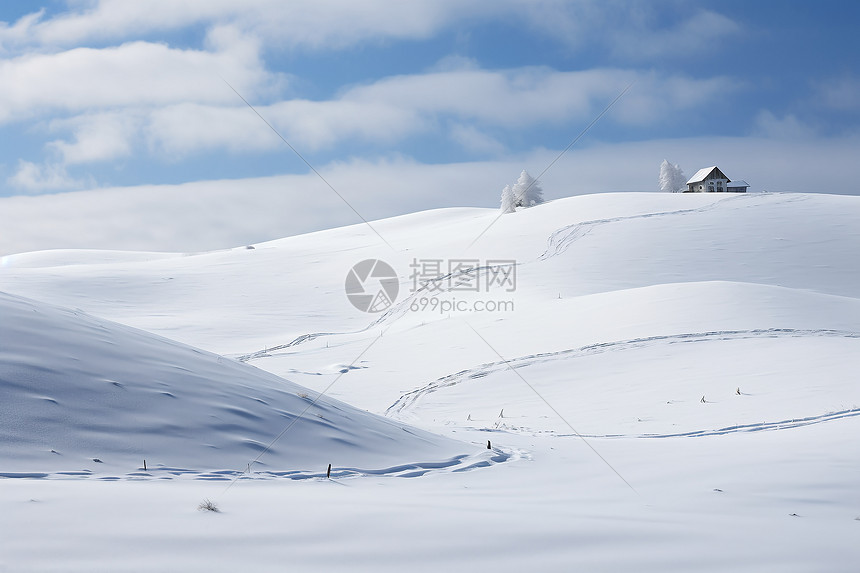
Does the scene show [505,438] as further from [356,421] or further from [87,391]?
[87,391]

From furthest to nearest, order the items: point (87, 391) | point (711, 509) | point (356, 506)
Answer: point (87, 391), point (711, 509), point (356, 506)

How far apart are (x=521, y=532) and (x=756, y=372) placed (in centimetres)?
986

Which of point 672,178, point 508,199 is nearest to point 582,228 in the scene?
point 508,199

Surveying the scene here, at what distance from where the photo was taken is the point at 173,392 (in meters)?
5.66

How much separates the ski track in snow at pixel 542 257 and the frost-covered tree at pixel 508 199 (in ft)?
59.4

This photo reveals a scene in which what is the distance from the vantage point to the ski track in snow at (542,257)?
2136 centimetres

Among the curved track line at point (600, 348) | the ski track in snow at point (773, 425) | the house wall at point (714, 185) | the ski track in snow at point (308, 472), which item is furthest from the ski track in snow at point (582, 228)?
the house wall at point (714, 185)

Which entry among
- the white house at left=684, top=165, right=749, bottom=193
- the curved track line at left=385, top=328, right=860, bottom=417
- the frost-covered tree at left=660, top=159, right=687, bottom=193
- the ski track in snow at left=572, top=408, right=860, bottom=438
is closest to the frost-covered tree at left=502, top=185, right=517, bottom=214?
the frost-covered tree at left=660, top=159, right=687, bottom=193

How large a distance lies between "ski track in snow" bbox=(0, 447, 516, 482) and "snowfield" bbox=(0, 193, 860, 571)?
32 millimetres

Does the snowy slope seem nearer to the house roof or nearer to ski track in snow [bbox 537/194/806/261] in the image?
ski track in snow [bbox 537/194/806/261]

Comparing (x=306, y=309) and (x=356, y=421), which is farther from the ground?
(x=306, y=309)

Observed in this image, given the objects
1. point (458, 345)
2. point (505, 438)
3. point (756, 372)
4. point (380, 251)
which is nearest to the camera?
point (505, 438)

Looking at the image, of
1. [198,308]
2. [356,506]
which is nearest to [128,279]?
[198,308]

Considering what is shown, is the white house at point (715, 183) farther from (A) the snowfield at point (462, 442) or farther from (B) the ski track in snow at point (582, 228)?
(A) the snowfield at point (462, 442)
